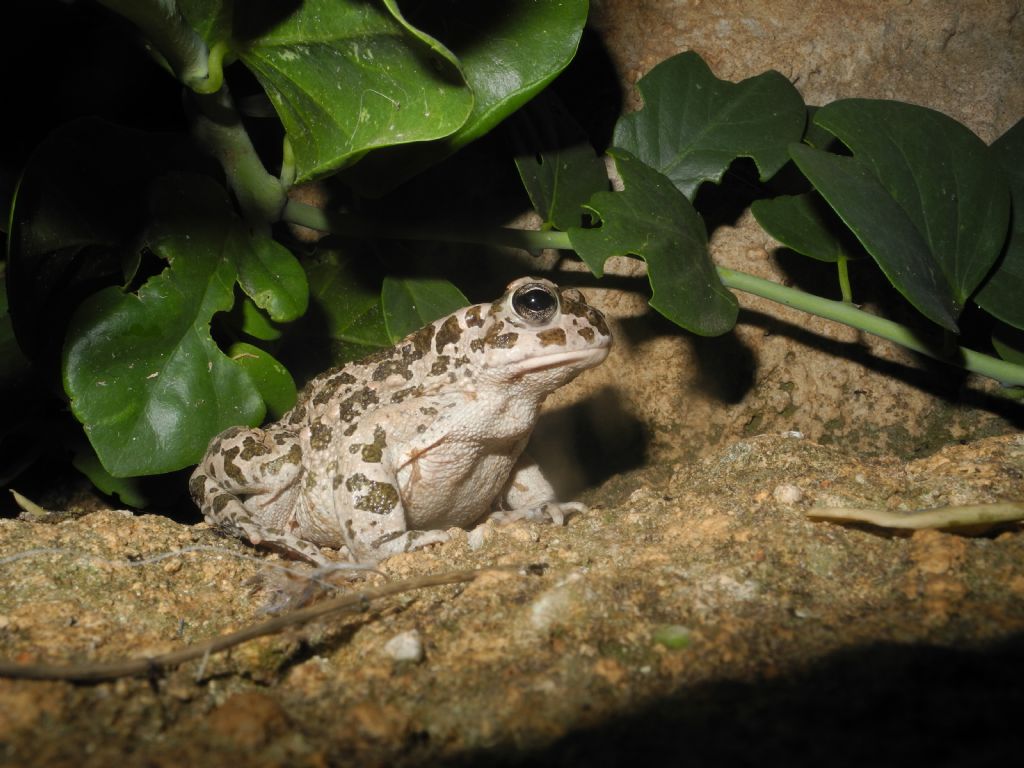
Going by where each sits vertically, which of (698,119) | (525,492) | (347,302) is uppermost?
(698,119)

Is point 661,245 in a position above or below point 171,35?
below

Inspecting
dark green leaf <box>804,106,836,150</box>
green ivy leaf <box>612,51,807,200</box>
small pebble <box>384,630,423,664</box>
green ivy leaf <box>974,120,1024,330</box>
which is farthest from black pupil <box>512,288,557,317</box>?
green ivy leaf <box>974,120,1024,330</box>

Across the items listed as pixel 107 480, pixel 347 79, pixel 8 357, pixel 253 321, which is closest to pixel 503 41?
pixel 347 79

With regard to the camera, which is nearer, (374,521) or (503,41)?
(503,41)

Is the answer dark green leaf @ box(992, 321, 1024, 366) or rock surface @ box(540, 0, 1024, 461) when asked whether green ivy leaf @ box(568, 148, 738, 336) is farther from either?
dark green leaf @ box(992, 321, 1024, 366)

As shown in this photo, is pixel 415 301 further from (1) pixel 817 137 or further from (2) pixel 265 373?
(1) pixel 817 137

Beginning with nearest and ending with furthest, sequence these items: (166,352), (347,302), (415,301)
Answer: (166,352) → (415,301) → (347,302)

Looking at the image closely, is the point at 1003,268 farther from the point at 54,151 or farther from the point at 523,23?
the point at 54,151
